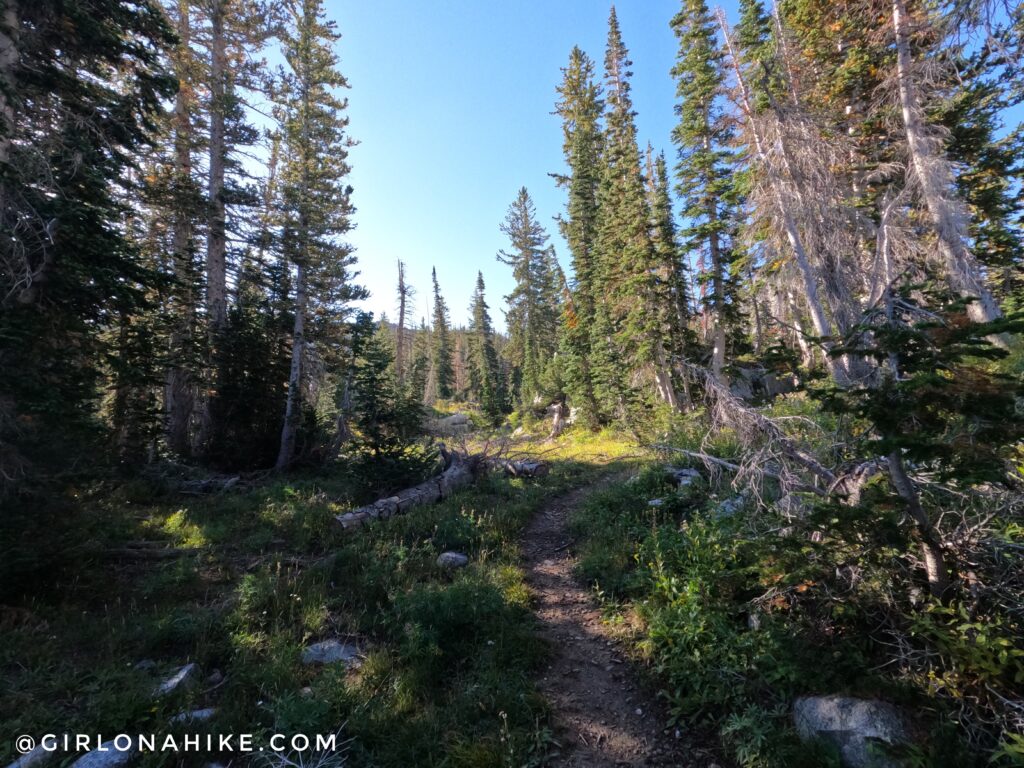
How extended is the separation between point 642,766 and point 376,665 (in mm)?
2891

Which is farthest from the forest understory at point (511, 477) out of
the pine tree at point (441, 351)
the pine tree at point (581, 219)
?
the pine tree at point (441, 351)

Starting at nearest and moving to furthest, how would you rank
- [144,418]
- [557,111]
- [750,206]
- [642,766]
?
[642,766] → [144,418] → [750,206] → [557,111]

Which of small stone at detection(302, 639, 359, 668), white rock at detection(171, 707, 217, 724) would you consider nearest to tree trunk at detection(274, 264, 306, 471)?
small stone at detection(302, 639, 359, 668)

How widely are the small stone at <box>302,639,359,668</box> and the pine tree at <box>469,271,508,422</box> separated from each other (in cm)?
3183

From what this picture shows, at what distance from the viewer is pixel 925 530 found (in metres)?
3.48

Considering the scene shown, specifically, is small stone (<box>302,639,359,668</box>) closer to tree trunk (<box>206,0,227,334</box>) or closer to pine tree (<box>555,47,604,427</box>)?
tree trunk (<box>206,0,227,334</box>)

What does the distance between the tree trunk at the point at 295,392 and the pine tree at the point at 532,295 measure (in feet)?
83.5

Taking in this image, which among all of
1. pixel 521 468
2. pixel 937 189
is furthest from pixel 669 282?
pixel 521 468

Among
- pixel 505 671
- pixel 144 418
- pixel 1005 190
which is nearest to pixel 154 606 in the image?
pixel 505 671

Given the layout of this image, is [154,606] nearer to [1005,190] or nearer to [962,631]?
[962,631]

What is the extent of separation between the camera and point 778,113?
13.7 metres

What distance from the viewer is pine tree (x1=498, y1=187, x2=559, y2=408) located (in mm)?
41125

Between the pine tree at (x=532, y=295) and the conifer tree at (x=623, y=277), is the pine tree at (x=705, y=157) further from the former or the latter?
the pine tree at (x=532, y=295)

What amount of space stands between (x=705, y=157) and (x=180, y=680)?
870 inches
